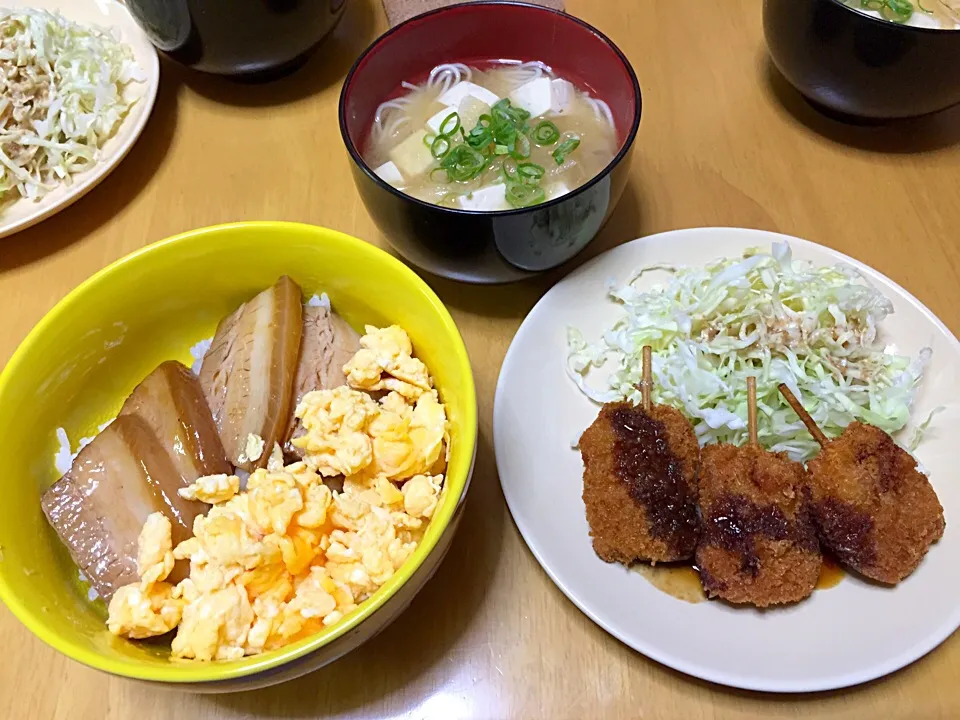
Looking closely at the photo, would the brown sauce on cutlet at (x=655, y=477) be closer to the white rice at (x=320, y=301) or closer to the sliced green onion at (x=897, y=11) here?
the white rice at (x=320, y=301)

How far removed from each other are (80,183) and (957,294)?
5.97ft

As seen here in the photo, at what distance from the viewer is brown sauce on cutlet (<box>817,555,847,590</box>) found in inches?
44.3

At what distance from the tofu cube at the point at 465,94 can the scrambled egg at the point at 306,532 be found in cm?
63

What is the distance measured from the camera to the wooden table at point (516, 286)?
1085mm

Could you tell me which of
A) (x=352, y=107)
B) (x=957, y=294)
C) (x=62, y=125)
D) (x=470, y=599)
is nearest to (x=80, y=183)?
(x=62, y=125)

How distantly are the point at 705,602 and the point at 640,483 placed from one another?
202 millimetres

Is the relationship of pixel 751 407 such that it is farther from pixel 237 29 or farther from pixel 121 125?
pixel 121 125

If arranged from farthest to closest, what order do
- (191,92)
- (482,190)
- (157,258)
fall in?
(191,92) → (482,190) → (157,258)

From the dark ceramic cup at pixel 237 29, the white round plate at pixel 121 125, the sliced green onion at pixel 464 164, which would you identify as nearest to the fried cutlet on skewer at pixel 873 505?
the sliced green onion at pixel 464 164

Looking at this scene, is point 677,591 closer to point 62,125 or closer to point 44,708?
point 44,708

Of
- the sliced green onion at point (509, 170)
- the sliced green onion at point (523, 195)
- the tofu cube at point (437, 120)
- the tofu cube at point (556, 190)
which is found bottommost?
the tofu cube at point (556, 190)

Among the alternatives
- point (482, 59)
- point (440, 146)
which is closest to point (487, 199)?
point (440, 146)

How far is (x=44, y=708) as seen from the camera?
1087 mm

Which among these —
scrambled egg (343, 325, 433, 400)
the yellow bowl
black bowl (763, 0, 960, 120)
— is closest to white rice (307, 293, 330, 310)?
the yellow bowl
